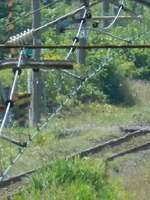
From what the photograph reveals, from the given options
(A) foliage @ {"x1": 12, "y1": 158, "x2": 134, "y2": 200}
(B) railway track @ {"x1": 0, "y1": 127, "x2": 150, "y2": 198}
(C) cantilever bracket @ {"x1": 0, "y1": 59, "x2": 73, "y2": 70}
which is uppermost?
(C) cantilever bracket @ {"x1": 0, "y1": 59, "x2": 73, "y2": 70}

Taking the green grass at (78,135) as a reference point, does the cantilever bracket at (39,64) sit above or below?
above

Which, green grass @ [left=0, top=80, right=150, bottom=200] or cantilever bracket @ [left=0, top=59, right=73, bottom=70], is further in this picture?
green grass @ [left=0, top=80, right=150, bottom=200]

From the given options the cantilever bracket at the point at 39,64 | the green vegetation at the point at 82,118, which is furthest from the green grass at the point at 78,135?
the cantilever bracket at the point at 39,64

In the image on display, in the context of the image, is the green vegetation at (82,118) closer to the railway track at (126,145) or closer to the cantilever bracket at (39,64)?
the railway track at (126,145)

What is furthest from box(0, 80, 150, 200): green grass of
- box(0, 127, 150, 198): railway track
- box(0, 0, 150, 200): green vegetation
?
box(0, 127, 150, 198): railway track

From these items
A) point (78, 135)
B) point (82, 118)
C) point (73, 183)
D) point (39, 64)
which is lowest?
point (82, 118)

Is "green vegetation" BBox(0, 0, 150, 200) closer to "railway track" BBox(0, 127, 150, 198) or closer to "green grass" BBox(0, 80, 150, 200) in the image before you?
"green grass" BBox(0, 80, 150, 200)

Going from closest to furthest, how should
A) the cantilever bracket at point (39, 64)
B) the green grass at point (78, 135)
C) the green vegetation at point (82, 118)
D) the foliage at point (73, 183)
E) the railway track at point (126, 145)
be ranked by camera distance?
the cantilever bracket at point (39, 64) → the foliage at point (73, 183) → the green vegetation at point (82, 118) → the green grass at point (78, 135) → the railway track at point (126, 145)

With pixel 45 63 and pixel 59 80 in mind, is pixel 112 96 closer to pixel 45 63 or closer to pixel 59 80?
pixel 59 80

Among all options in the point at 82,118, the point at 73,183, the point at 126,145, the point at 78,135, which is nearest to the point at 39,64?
the point at 73,183

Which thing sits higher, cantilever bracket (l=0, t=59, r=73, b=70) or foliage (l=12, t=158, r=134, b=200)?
cantilever bracket (l=0, t=59, r=73, b=70)

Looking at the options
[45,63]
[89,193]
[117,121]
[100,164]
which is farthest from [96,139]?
[45,63]

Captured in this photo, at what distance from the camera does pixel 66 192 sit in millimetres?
11047

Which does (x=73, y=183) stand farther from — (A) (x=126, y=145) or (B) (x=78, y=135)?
(B) (x=78, y=135)
